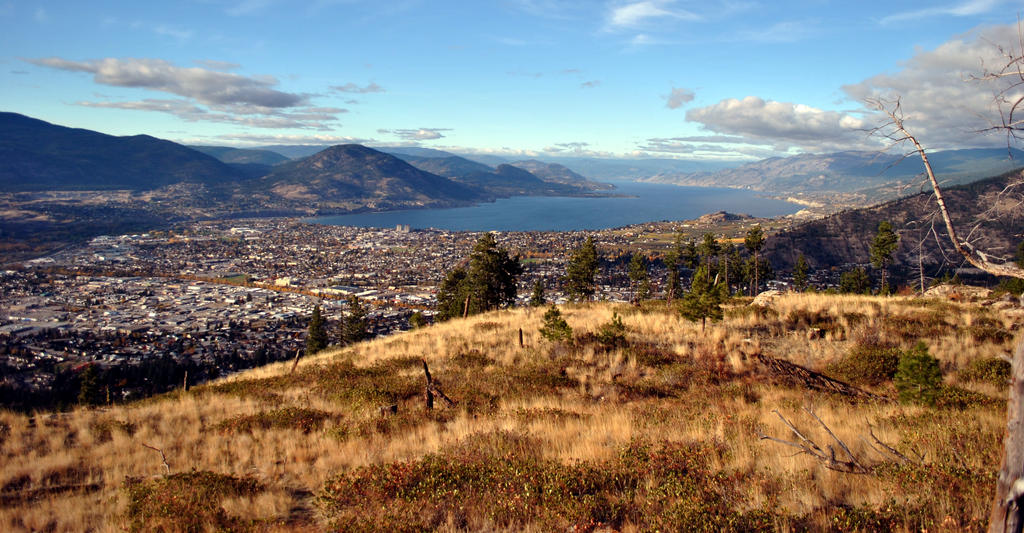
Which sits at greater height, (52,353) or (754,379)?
(754,379)

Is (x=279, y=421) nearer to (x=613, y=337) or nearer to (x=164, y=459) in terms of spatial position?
(x=164, y=459)

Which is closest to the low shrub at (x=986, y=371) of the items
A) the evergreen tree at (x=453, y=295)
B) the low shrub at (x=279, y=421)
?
the low shrub at (x=279, y=421)

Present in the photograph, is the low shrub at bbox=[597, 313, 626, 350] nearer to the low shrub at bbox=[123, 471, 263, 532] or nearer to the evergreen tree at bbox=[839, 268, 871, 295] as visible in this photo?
the low shrub at bbox=[123, 471, 263, 532]

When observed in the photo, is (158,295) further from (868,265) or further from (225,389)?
(868,265)

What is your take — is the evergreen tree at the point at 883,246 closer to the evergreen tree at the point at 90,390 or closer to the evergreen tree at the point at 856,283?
the evergreen tree at the point at 856,283

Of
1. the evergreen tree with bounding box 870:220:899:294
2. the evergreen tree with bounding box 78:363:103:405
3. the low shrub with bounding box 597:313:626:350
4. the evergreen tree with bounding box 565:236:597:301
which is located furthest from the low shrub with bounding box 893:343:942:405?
the evergreen tree with bounding box 870:220:899:294

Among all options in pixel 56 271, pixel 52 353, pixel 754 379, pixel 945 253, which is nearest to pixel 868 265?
pixel 754 379

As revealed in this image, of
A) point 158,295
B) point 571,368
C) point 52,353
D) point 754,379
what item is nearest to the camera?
point 754,379
